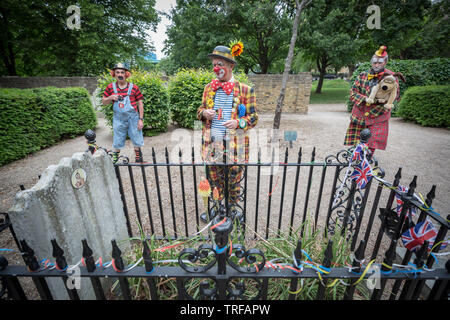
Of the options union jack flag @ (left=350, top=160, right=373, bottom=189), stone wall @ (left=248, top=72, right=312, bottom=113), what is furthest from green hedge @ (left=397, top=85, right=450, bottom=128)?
union jack flag @ (left=350, top=160, right=373, bottom=189)

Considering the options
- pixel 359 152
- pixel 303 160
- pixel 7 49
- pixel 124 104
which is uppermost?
pixel 7 49

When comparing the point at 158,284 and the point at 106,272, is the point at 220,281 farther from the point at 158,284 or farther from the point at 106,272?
the point at 158,284

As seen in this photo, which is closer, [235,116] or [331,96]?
[235,116]

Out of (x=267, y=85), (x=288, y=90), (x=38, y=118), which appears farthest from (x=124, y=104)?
(x=288, y=90)

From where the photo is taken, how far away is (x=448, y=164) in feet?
15.4

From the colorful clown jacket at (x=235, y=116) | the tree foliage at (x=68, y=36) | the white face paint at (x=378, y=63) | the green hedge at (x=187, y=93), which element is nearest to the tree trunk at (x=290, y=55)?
the green hedge at (x=187, y=93)

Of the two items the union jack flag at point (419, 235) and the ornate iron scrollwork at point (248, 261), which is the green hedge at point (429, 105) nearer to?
the union jack flag at point (419, 235)

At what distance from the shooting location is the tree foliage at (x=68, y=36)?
12.5 meters

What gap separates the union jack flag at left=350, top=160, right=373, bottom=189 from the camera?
6.06ft

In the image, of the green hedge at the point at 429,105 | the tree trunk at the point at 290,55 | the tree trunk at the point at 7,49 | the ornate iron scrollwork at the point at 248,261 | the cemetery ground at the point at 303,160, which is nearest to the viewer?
the ornate iron scrollwork at the point at 248,261

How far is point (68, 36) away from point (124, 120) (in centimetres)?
1450

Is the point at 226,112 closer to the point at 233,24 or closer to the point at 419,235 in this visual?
the point at 419,235

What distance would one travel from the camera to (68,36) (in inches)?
544

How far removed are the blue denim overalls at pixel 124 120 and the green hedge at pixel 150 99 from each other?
7.00ft
